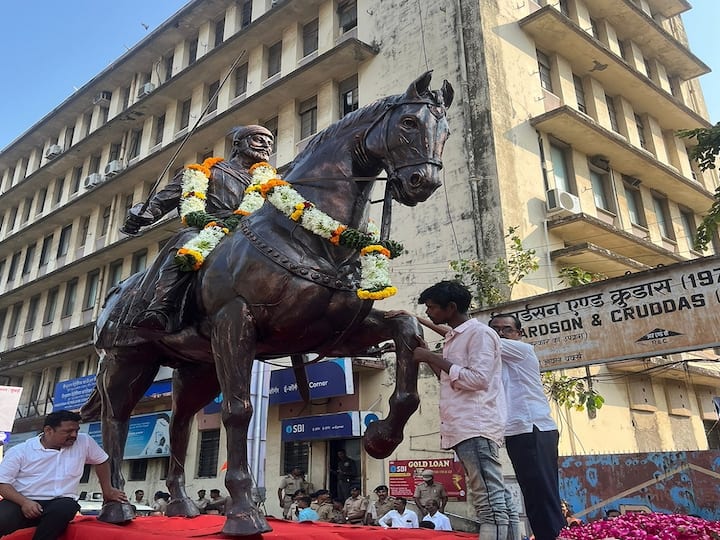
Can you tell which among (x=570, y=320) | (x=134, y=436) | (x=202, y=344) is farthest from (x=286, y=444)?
(x=202, y=344)

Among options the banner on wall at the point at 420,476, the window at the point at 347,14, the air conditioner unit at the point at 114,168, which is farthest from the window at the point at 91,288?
the banner on wall at the point at 420,476

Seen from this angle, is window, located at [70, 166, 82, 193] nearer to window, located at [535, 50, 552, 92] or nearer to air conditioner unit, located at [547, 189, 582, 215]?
window, located at [535, 50, 552, 92]

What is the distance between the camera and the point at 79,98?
95.9 feet

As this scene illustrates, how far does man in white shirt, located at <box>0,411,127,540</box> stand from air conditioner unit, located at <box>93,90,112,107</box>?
91.1 feet

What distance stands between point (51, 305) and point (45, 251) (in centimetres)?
326

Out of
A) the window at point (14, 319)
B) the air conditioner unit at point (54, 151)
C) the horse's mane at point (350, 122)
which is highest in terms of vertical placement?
the air conditioner unit at point (54, 151)

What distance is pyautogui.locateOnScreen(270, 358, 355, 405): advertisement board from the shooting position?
49.8 feet

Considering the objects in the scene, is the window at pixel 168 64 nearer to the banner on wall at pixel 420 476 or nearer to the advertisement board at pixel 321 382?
the advertisement board at pixel 321 382

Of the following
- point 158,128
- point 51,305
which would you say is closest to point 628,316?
point 158,128

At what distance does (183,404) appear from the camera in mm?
4758

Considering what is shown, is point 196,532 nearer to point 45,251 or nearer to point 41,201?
point 45,251

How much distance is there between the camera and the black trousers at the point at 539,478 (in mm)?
3791

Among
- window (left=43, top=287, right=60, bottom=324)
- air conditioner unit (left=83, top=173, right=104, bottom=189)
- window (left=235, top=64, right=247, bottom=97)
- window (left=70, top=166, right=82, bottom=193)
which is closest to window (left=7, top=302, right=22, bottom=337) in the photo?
window (left=43, top=287, right=60, bottom=324)

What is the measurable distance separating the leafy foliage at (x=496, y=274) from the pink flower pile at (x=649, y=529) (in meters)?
9.91
